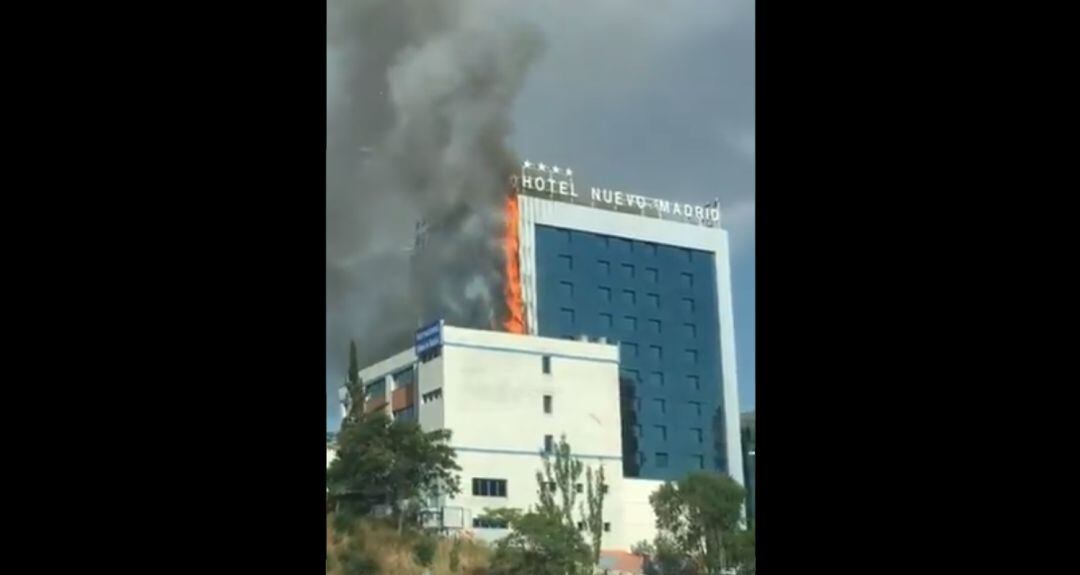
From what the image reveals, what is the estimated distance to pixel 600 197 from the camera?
2514mm

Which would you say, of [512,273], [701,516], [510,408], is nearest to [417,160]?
[512,273]

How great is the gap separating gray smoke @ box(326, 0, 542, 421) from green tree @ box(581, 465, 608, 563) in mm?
394

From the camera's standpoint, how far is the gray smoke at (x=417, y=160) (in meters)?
2.31

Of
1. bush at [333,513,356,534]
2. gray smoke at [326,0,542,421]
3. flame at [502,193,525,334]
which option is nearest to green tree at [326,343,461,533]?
bush at [333,513,356,534]

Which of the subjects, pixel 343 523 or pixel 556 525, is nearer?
pixel 343 523

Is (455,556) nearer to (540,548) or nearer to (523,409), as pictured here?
(540,548)

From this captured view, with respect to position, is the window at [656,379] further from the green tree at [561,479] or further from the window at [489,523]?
the window at [489,523]

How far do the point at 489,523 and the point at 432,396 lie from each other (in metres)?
0.28

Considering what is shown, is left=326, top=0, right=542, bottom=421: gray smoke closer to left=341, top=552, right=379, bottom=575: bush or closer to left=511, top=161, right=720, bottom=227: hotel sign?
left=511, top=161, right=720, bottom=227: hotel sign
